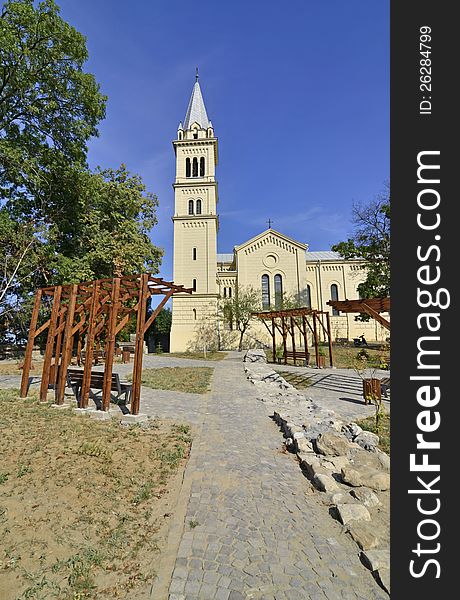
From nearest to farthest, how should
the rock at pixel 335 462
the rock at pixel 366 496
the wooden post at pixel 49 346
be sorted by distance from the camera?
1. the rock at pixel 366 496
2. the rock at pixel 335 462
3. the wooden post at pixel 49 346

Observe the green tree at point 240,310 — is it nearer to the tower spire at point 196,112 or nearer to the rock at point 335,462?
the tower spire at point 196,112

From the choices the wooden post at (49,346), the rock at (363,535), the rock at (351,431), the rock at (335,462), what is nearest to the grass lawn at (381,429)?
the rock at (351,431)

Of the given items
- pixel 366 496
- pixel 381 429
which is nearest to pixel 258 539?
pixel 366 496

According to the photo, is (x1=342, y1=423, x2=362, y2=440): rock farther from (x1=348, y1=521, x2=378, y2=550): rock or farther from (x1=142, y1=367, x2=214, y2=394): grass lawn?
(x1=142, y1=367, x2=214, y2=394): grass lawn

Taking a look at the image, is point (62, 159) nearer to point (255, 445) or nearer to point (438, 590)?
point (255, 445)

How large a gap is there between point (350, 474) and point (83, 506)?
336cm

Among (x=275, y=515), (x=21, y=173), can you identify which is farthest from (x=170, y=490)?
(x=21, y=173)

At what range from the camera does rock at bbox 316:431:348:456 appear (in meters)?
4.90

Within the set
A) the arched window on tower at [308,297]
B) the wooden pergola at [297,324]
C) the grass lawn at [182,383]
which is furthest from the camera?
the arched window on tower at [308,297]

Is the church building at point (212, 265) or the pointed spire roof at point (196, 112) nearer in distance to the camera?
the church building at point (212, 265)

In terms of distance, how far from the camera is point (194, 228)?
33625 mm

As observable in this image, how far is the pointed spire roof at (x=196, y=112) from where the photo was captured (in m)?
37.0

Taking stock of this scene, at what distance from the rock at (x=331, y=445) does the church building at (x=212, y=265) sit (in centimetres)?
2619

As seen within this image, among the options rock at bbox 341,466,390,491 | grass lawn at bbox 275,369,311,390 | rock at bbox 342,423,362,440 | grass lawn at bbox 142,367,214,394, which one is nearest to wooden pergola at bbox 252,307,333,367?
grass lawn at bbox 275,369,311,390
